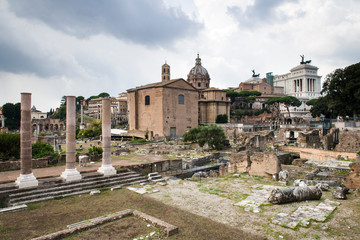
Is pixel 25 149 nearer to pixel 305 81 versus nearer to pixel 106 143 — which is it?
pixel 106 143

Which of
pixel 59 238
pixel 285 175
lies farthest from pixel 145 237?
pixel 285 175

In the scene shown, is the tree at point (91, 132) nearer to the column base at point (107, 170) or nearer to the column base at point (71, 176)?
the column base at point (107, 170)

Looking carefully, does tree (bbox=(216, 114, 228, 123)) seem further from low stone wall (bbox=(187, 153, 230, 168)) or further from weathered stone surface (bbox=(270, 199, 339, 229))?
weathered stone surface (bbox=(270, 199, 339, 229))

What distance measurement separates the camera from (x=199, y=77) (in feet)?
229

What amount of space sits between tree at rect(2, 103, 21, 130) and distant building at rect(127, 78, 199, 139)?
3896 centimetres

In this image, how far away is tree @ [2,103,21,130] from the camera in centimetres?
6391

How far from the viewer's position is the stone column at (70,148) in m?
11.1

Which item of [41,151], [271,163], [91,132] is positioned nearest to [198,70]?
[91,132]

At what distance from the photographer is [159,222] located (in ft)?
23.1

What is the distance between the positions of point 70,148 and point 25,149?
1915 mm

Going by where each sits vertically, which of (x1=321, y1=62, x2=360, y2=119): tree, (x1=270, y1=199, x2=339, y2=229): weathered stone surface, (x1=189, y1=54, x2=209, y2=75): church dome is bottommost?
(x1=270, y1=199, x2=339, y2=229): weathered stone surface

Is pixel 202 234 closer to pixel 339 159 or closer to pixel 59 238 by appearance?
pixel 59 238

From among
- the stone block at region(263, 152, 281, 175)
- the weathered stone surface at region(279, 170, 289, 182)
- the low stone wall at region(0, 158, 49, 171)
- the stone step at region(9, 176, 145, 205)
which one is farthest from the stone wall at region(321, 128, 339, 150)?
the low stone wall at region(0, 158, 49, 171)

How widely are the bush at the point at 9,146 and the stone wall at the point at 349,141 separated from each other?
24.0 metres
